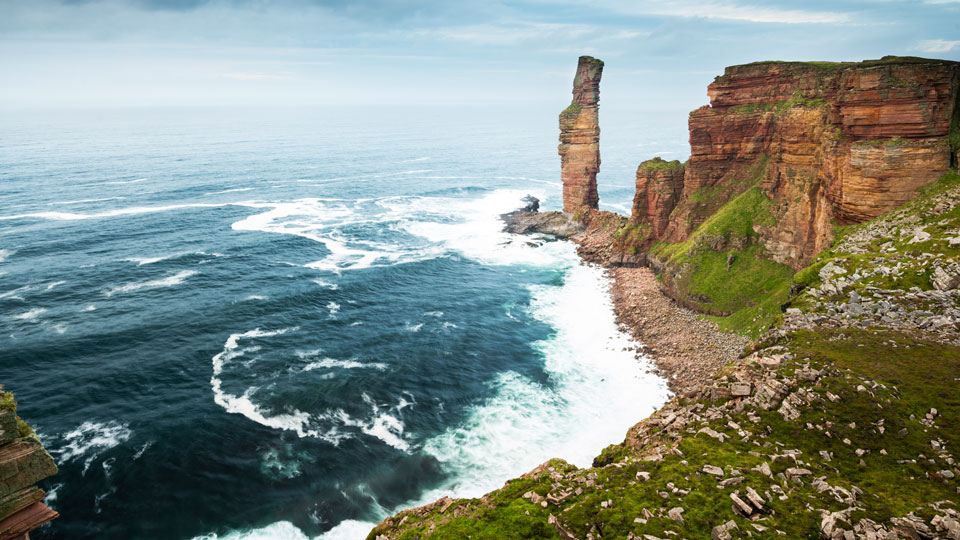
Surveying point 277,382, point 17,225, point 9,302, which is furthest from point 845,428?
point 17,225

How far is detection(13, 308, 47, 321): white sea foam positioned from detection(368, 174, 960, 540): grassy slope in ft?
230

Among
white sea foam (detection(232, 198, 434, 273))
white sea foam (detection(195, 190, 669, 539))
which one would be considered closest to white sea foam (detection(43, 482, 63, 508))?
white sea foam (detection(195, 190, 669, 539))

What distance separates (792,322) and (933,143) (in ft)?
99.8

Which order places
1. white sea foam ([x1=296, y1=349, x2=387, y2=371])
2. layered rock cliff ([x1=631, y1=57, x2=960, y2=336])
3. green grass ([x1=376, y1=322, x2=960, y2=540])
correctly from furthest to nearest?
white sea foam ([x1=296, y1=349, x2=387, y2=371])
layered rock cliff ([x1=631, y1=57, x2=960, y2=336])
green grass ([x1=376, y1=322, x2=960, y2=540])

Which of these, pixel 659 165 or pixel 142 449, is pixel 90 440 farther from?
pixel 659 165

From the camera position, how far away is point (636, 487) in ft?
91.0

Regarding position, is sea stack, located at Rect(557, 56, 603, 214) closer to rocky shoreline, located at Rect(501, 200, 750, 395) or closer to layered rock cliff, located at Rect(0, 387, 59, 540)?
rocky shoreline, located at Rect(501, 200, 750, 395)

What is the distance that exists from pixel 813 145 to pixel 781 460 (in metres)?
57.3

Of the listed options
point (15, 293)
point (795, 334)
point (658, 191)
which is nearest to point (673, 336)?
point (795, 334)

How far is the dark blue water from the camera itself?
1745 inches

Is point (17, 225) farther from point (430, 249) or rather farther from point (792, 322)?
point (792, 322)

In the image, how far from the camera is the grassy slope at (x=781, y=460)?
24.8 metres

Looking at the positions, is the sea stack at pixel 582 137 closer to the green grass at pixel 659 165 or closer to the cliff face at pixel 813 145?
the green grass at pixel 659 165

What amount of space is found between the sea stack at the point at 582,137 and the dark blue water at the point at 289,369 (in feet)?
68.9
